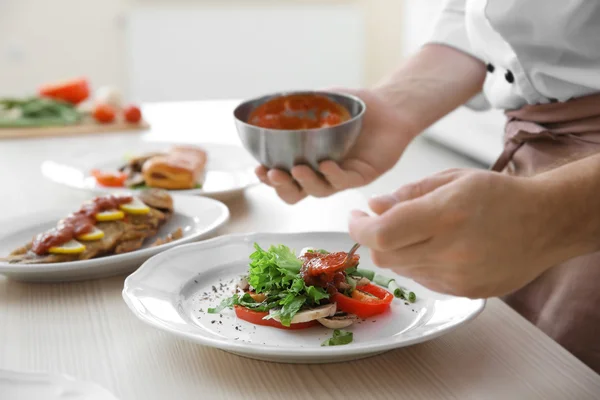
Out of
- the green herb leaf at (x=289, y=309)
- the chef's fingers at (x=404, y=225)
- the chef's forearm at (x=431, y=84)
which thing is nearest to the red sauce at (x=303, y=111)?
the chef's forearm at (x=431, y=84)

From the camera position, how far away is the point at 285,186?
117 cm

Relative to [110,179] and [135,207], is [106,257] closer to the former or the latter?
[135,207]

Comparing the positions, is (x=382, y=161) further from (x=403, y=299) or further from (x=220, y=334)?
(x=220, y=334)

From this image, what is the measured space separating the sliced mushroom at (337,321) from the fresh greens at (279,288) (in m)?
0.02

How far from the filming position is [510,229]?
74 cm

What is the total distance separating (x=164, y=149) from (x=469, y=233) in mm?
1211

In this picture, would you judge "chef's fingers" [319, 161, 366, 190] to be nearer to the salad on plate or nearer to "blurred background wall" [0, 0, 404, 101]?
the salad on plate

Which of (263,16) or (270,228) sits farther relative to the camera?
(263,16)

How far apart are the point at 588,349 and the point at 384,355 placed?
44cm

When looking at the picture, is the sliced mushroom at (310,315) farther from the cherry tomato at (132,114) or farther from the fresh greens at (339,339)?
the cherry tomato at (132,114)

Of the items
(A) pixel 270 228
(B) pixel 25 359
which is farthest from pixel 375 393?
(A) pixel 270 228

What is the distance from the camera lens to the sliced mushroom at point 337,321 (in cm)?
90

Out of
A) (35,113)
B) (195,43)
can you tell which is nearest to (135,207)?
(35,113)

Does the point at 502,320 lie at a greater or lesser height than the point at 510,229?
lesser
